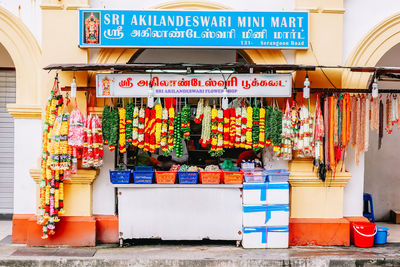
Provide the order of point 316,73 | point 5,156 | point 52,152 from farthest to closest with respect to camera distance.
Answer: point 5,156 < point 316,73 < point 52,152

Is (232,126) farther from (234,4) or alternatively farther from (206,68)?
(234,4)

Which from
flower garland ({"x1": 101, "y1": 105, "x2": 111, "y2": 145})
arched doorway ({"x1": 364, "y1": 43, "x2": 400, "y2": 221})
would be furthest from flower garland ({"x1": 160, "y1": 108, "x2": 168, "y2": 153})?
arched doorway ({"x1": 364, "y1": 43, "x2": 400, "y2": 221})

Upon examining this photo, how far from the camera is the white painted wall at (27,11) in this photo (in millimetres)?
7164

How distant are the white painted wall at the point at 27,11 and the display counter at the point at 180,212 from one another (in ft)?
10.1

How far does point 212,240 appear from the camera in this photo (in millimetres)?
7258

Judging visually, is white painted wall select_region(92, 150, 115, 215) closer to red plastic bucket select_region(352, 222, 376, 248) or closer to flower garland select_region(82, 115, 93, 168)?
flower garland select_region(82, 115, 93, 168)

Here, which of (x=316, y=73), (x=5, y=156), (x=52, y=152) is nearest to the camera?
(x=52, y=152)

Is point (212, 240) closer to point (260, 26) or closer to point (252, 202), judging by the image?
point (252, 202)

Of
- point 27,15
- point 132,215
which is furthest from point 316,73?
point 27,15

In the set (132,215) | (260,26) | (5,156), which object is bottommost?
(132,215)

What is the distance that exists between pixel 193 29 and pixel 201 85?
3.02 feet

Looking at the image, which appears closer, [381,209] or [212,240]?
[212,240]

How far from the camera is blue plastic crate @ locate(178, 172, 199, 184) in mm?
6969

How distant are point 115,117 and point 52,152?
109 centimetres
